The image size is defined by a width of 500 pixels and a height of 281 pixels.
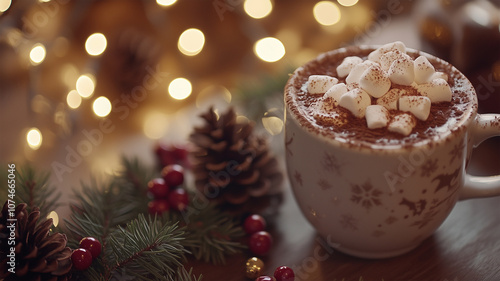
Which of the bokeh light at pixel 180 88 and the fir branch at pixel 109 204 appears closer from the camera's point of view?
the fir branch at pixel 109 204

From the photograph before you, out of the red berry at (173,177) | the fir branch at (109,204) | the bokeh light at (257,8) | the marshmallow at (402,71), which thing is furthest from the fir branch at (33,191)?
the bokeh light at (257,8)

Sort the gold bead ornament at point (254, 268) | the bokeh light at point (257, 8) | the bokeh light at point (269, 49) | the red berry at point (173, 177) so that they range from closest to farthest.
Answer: the gold bead ornament at point (254, 268), the red berry at point (173, 177), the bokeh light at point (269, 49), the bokeh light at point (257, 8)

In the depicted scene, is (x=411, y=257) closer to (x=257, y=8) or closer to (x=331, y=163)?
(x=331, y=163)

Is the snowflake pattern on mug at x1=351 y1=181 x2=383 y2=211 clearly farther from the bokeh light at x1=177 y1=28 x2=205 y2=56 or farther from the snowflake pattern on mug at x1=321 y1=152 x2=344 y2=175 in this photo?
the bokeh light at x1=177 y1=28 x2=205 y2=56

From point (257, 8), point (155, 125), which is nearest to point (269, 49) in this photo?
point (257, 8)

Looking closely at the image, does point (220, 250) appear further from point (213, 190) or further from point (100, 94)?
point (100, 94)

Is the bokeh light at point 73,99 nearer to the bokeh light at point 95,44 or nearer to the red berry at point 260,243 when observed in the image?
the bokeh light at point 95,44

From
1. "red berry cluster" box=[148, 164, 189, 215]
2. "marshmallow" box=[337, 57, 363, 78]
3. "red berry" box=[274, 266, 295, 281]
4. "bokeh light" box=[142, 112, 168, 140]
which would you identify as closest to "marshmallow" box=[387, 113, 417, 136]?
"marshmallow" box=[337, 57, 363, 78]
